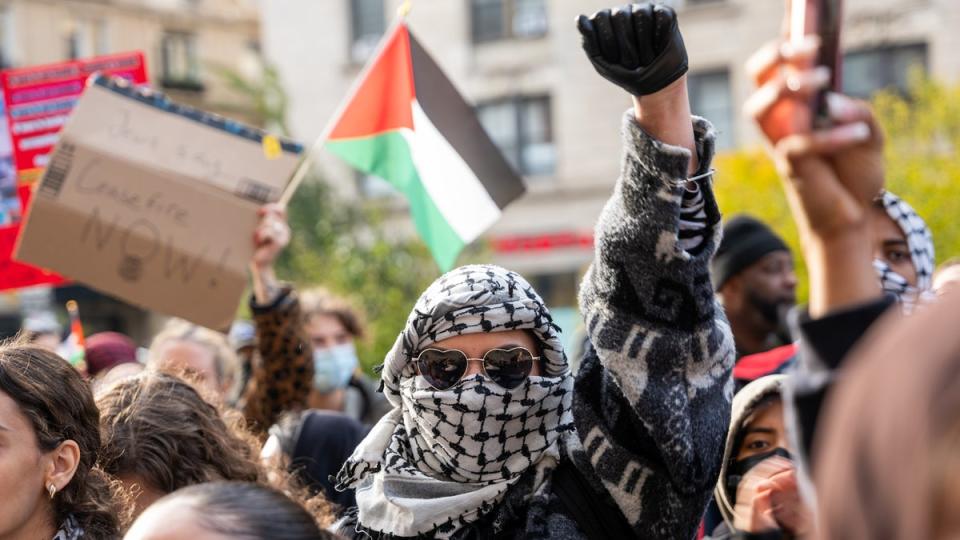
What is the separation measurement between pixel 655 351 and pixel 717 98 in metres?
23.7

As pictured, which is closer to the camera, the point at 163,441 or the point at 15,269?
the point at 163,441

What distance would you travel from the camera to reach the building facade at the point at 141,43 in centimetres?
3528

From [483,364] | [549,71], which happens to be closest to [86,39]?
[549,71]

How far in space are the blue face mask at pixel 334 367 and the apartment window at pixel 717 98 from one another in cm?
2020

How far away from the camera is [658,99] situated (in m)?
2.27

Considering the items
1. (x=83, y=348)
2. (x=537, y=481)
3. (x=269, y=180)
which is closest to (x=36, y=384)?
(x=537, y=481)

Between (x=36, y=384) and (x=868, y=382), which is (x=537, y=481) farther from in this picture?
(x=868, y=382)

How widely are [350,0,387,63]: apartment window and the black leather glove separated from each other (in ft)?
87.8

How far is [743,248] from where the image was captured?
526 centimetres

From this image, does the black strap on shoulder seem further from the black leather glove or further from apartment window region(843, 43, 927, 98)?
apartment window region(843, 43, 927, 98)

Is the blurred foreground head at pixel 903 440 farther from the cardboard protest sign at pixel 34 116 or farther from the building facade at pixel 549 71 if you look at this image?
the building facade at pixel 549 71

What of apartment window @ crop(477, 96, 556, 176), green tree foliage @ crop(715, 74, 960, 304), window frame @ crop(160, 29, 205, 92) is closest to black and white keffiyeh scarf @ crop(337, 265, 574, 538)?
green tree foliage @ crop(715, 74, 960, 304)

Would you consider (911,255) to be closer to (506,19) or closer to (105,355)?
(105,355)

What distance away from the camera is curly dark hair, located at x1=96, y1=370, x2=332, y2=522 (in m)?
3.36
